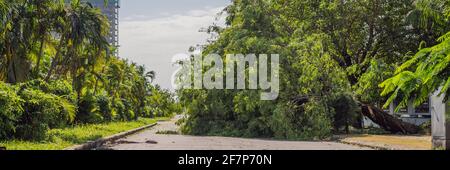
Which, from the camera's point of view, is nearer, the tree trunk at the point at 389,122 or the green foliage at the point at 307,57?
the green foliage at the point at 307,57

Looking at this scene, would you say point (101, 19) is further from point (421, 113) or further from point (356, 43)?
point (421, 113)

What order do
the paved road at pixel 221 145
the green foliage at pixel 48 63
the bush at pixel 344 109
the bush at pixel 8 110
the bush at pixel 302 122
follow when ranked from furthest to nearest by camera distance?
the bush at pixel 344 109, the bush at pixel 302 122, the paved road at pixel 221 145, the green foliage at pixel 48 63, the bush at pixel 8 110

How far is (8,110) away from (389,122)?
17.5 meters

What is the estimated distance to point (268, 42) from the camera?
2450 centimetres

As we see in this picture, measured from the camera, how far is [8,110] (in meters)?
14.4

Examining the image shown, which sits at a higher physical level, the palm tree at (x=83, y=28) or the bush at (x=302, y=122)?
the palm tree at (x=83, y=28)

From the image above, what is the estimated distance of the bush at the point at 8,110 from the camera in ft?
47.0

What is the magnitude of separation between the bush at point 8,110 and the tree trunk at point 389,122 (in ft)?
54.2

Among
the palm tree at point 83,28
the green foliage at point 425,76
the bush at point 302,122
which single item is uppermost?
the palm tree at point 83,28

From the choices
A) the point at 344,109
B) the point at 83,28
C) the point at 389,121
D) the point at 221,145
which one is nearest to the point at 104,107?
the point at 83,28

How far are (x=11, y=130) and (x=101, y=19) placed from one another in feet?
28.2

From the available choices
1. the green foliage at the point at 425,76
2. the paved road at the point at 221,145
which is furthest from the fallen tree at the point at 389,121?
the green foliage at the point at 425,76

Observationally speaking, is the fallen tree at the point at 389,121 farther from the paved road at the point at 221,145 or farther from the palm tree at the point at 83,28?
the palm tree at the point at 83,28
